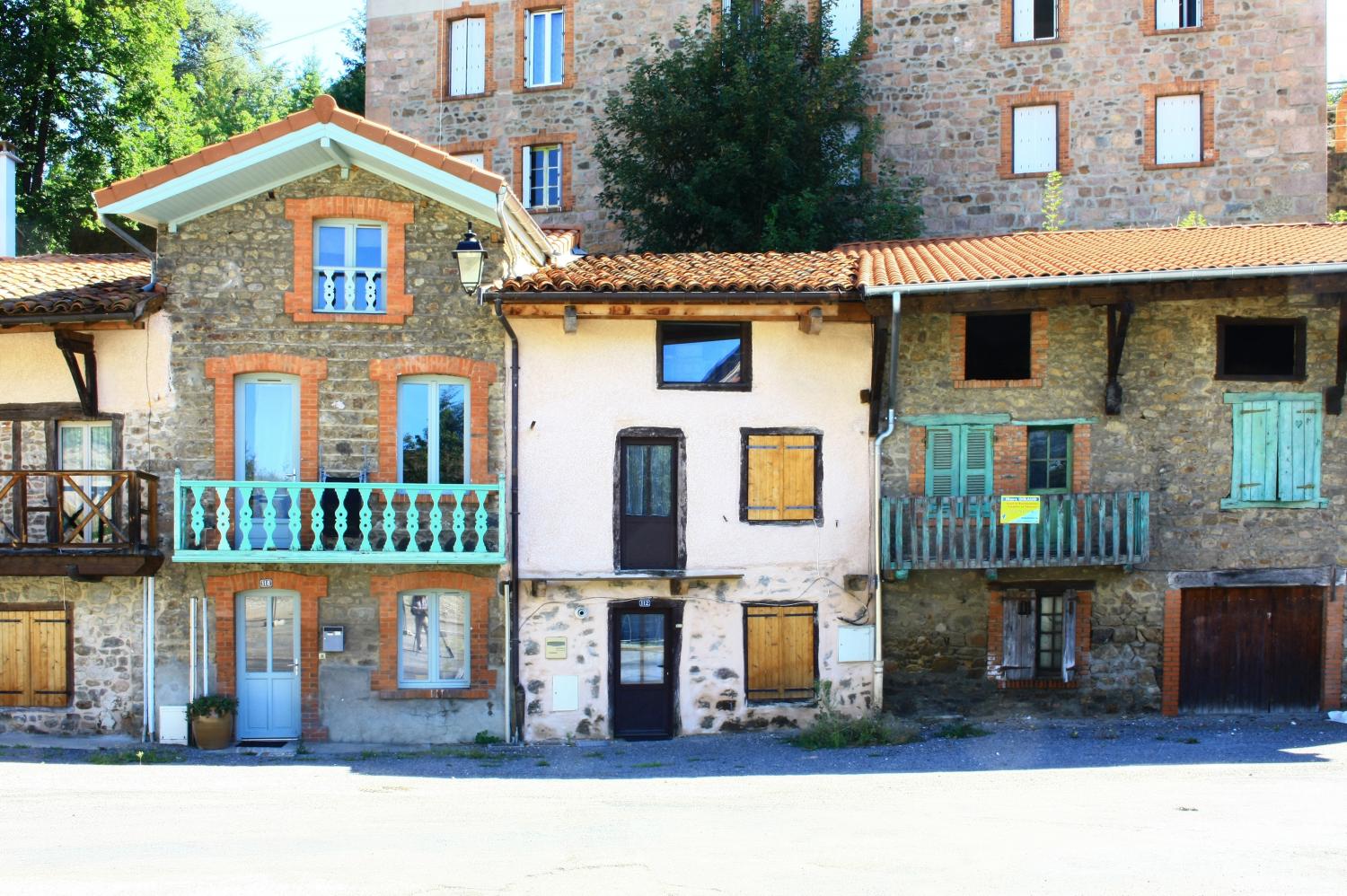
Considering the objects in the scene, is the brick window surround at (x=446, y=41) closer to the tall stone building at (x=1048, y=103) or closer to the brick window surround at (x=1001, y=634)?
the tall stone building at (x=1048, y=103)

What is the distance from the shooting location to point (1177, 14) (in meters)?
26.0

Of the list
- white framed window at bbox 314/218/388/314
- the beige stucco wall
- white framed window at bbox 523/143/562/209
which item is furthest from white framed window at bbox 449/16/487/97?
the beige stucco wall

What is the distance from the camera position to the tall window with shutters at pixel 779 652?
55.8 ft

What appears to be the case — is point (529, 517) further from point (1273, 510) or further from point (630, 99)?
point (630, 99)

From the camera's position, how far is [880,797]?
501 inches

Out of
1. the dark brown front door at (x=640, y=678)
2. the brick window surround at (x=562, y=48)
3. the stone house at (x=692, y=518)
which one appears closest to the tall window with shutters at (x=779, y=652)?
the stone house at (x=692, y=518)

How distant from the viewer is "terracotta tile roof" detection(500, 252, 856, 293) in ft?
53.1

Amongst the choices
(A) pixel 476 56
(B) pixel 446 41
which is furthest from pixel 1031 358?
(B) pixel 446 41

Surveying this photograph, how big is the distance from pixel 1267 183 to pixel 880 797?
17.7 meters

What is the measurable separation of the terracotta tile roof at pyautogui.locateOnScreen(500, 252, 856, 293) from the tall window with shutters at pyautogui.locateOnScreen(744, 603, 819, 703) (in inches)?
156

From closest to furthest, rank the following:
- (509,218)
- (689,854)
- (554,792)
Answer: (689,854)
(554,792)
(509,218)

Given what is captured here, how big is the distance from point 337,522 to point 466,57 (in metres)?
15.6

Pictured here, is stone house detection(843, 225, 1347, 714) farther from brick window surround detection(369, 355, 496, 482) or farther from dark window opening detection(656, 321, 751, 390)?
brick window surround detection(369, 355, 496, 482)

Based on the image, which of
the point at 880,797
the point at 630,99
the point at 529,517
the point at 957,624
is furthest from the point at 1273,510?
the point at 630,99
